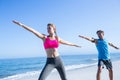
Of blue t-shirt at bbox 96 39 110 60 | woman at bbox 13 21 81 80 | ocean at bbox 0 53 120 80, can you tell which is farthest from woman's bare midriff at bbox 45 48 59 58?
→ ocean at bbox 0 53 120 80

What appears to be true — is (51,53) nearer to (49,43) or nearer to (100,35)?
(49,43)

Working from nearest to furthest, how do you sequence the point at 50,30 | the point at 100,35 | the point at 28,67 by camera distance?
the point at 50,30 → the point at 100,35 → the point at 28,67

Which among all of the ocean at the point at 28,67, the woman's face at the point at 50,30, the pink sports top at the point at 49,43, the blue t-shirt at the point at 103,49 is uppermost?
the woman's face at the point at 50,30

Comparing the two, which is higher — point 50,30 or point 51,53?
point 50,30

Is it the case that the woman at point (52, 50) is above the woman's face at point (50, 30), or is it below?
below

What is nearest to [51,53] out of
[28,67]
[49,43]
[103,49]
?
[49,43]

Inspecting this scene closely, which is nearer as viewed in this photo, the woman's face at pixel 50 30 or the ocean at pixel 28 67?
the woman's face at pixel 50 30

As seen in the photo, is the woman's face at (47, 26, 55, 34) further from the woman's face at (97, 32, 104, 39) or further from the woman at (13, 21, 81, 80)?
the woman's face at (97, 32, 104, 39)

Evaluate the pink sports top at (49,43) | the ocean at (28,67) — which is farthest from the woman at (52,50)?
the ocean at (28,67)

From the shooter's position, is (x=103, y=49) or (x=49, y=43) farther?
(x=103, y=49)

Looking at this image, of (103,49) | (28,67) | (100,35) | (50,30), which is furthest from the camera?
(28,67)

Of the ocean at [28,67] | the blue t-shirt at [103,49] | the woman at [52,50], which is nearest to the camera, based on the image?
the woman at [52,50]

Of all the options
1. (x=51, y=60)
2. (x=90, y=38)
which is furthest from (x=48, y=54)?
(x=90, y=38)

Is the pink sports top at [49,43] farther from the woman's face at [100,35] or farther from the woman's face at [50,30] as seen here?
the woman's face at [100,35]
